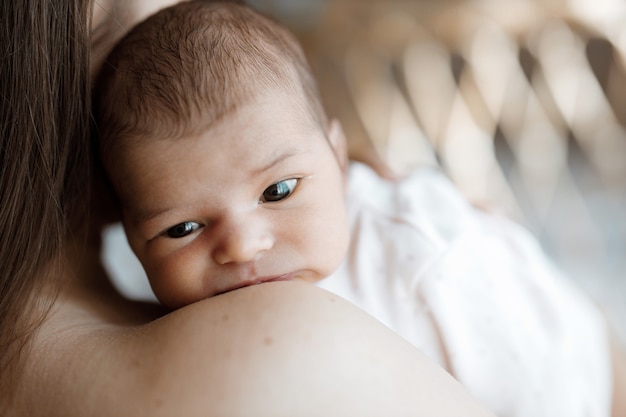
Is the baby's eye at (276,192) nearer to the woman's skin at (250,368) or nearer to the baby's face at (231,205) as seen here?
the baby's face at (231,205)

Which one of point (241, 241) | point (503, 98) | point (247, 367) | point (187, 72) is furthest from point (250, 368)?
point (503, 98)

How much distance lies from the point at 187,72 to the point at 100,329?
0.25 metres

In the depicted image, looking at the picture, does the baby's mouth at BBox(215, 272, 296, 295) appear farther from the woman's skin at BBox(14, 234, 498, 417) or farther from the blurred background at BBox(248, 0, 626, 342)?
the blurred background at BBox(248, 0, 626, 342)

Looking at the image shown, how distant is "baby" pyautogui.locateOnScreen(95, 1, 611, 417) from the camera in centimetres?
72

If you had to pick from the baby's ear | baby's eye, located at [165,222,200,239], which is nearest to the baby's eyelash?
baby's eye, located at [165,222,200,239]

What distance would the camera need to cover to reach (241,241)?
71cm

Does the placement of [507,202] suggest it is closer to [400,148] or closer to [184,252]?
[400,148]

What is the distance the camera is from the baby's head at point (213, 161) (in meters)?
0.72

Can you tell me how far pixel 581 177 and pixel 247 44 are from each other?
1.19m

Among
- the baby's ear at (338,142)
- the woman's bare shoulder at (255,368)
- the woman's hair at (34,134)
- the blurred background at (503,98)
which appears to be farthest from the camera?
the blurred background at (503,98)

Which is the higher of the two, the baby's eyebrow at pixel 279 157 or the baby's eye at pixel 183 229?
the baby's eyebrow at pixel 279 157

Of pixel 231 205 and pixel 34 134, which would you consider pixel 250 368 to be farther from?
pixel 34 134

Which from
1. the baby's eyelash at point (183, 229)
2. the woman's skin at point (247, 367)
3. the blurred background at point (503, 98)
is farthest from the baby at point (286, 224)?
the blurred background at point (503, 98)

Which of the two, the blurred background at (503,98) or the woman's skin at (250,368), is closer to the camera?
the woman's skin at (250,368)
